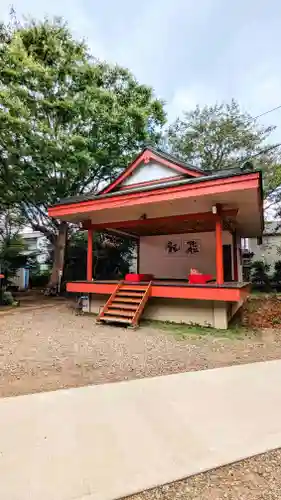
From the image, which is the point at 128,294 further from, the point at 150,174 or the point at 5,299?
the point at 5,299

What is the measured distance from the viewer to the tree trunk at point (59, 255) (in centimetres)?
1302

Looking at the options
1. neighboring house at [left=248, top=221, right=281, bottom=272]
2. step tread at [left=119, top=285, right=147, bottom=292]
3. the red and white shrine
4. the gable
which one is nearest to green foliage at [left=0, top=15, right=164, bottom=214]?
the gable

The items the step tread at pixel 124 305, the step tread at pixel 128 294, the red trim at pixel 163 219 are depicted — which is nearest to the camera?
the step tread at pixel 124 305

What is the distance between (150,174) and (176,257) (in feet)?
12.6

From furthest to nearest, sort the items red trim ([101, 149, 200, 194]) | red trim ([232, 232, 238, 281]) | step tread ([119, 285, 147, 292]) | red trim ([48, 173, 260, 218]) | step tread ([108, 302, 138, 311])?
red trim ([232, 232, 238, 281])
red trim ([101, 149, 200, 194])
step tread ([119, 285, 147, 292])
step tread ([108, 302, 138, 311])
red trim ([48, 173, 260, 218])

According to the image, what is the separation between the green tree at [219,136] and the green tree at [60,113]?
3.76 m

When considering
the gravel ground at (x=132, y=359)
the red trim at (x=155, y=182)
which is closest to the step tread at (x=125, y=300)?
the gravel ground at (x=132, y=359)

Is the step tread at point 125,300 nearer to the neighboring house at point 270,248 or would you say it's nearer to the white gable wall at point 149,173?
the white gable wall at point 149,173

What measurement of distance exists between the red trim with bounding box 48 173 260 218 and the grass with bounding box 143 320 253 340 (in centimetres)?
305

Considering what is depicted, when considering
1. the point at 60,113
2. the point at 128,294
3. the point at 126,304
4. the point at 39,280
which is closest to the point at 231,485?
the point at 126,304

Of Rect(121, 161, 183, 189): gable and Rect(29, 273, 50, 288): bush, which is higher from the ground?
Rect(121, 161, 183, 189): gable

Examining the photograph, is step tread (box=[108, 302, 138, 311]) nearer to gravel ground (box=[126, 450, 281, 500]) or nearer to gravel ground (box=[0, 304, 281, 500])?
gravel ground (box=[0, 304, 281, 500])

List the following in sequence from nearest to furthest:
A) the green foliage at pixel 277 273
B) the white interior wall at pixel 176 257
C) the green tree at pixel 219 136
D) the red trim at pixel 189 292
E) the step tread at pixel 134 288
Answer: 1. the red trim at pixel 189 292
2. the step tread at pixel 134 288
3. the white interior wall at pixel 176 257
4. the green tree at pixel 219 136
5. the green foliage at pixel 277 273

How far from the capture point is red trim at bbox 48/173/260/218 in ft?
20.6
